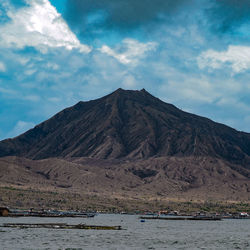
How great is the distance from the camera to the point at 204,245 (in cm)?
10581

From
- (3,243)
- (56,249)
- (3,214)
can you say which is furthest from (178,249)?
(3,214)

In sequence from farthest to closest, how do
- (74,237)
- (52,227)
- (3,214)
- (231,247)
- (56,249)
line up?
(3,214)
(52,227)
(74,237)
(231,247)
(56,249)

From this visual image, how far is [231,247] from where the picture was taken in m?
103

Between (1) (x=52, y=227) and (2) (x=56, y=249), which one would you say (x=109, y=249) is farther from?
(1) (x=52, y=227)

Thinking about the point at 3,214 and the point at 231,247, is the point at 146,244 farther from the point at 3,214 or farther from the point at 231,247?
the point at 3,214

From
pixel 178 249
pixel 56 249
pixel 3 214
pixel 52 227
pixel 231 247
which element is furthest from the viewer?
pixel 3 214

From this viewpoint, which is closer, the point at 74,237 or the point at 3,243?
the point at 3,243

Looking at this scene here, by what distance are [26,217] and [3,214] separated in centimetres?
872

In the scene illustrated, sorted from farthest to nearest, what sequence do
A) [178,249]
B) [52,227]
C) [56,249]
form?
[52,227] < [178,249] < [56,249]

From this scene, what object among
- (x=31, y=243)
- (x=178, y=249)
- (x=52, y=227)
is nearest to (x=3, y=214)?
(x=52, y=227)

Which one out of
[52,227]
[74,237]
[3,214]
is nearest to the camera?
[74,237]

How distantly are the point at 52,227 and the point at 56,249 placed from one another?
48747 mm

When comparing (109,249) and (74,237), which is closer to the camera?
(109,249)

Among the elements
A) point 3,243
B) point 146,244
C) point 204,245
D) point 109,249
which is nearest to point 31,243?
point 3,243
